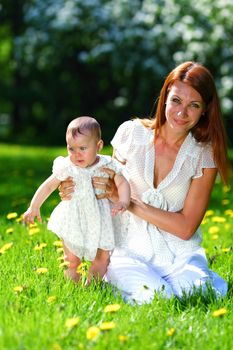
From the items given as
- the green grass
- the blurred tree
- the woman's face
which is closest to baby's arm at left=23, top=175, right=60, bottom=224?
the green grass

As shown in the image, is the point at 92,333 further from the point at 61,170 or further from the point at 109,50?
the point at 109,50

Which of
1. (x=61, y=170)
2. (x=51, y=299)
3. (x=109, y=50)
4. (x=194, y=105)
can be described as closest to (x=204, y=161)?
(x=194, y=105)

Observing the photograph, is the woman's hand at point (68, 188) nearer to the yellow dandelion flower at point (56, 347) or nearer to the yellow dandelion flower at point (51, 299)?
the yellow dandelion flower at point (51, 299)

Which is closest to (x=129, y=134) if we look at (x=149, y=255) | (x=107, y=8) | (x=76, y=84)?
(x=149, y=255)

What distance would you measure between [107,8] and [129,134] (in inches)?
358

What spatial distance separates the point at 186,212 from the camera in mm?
3869

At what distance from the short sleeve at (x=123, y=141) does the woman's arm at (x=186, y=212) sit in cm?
31

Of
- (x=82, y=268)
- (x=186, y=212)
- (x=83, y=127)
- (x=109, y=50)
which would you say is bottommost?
(x=82, y=268)

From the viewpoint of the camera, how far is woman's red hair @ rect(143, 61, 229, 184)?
374cm

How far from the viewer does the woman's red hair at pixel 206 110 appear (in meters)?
3.74

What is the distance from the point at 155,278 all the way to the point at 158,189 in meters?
0.50

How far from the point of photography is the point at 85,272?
12.4 ft

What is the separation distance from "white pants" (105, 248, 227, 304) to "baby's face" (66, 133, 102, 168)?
63 centimetres

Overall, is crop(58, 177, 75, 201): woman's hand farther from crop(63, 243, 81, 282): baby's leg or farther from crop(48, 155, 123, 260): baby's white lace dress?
crop(63, 243, 81, 282): baby's leg
